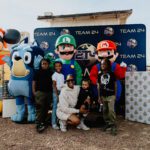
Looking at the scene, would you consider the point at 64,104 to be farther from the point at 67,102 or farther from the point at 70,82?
the point at 70,82

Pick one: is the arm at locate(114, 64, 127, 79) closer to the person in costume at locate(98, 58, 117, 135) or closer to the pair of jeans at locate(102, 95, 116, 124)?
the person in costume at locate(98, 58, 117, 135)

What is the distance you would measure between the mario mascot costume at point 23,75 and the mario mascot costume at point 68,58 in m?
0.54

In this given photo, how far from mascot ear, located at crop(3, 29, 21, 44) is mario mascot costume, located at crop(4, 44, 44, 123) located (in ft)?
2.39

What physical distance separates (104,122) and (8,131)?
84.2 inches

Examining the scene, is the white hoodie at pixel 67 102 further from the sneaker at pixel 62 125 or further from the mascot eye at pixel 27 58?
the mascot eye at pixel 27 58

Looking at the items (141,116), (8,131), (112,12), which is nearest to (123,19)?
(112,12)

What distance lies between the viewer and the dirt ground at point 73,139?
4910mm

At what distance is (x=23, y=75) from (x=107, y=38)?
2584mm

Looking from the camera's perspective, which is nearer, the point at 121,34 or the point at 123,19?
the point at 121,34

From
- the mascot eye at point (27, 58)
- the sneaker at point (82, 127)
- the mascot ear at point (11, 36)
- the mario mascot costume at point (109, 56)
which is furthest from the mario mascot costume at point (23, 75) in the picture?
the mario mascot costume at point (109, 56)

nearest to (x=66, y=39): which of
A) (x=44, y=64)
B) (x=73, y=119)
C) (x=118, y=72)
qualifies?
(x=44, y=64)

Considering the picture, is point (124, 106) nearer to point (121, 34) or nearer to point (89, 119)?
point (89, 119)

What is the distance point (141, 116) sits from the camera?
667 cm

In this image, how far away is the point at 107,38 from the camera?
773 centimetres
